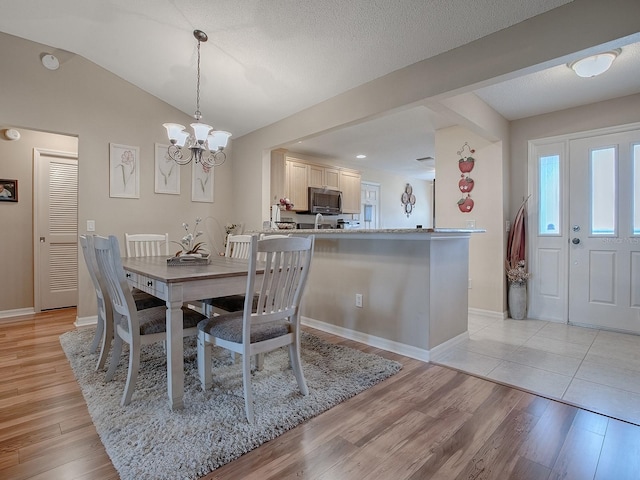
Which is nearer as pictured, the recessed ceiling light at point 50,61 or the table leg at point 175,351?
the table leg at point 175,351

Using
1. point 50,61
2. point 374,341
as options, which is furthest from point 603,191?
point 50,61

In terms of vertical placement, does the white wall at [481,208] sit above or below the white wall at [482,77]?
below

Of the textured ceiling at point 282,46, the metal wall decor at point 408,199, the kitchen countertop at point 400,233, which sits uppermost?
the textured ceiling at point 282,46

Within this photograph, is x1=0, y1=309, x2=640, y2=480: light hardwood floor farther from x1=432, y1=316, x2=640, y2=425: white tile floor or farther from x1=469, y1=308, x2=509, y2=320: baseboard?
x1=469, y1=308, x2=509, y2=320: baseboard

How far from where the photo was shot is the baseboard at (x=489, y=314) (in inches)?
152

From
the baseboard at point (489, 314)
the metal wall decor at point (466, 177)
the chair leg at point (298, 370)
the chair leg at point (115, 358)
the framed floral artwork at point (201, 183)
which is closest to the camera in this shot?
the chair leg at point (298, 370)

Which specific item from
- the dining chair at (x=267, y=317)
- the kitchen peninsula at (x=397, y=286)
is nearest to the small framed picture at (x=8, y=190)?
the kitchen peninsula at (x=397, y=286)

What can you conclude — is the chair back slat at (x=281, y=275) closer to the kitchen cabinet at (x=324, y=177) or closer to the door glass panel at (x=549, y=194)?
the door glass panel at (x=549, y=194)

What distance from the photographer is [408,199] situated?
317 inches

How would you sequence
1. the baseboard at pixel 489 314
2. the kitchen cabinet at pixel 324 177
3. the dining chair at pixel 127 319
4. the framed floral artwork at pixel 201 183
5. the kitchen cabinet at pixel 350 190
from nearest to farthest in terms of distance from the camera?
the dining chair at pixel 127 319, the baseboard at pixel 489 314, the framed floral artwork at pixel 201 183, the kitchen cabinet at pixel 324 177, the kitchen cabinet at pixel 350 190

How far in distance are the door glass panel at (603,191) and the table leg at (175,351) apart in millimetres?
4081

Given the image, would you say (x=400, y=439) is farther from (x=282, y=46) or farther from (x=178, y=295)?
(x=282, y=46)

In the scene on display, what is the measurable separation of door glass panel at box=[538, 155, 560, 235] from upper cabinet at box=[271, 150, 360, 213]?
3.14 metres

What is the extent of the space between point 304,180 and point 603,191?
12.5 feet
